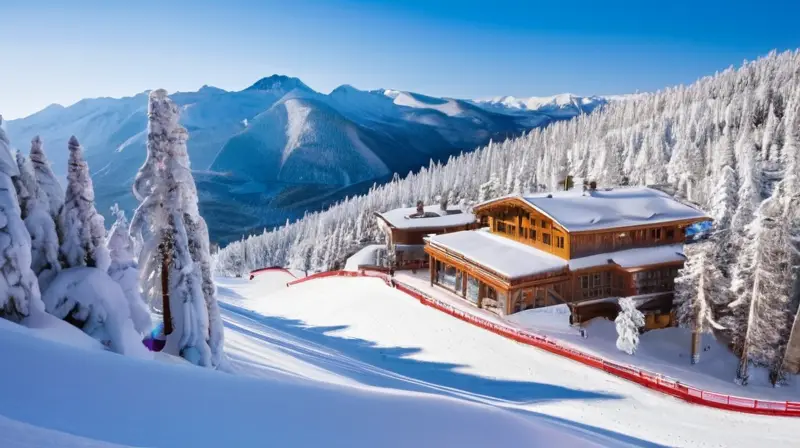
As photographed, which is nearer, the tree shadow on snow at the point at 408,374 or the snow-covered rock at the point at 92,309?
the snow-covered rock at the point at 92,309

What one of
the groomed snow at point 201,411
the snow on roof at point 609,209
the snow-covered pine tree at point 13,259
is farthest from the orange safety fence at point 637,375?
the snow-covered pine tree at point 13,259

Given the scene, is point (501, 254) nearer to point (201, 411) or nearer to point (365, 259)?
point (201, 411)

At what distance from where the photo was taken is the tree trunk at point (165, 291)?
1600cm

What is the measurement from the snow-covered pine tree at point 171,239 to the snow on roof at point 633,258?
76.8 feet

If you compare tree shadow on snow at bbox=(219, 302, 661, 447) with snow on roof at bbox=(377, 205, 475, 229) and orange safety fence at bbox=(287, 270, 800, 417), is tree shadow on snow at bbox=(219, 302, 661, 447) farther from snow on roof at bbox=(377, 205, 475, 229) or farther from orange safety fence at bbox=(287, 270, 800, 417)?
snow on roof at bbox=(377, 205, 475, 229)

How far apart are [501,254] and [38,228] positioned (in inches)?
1056

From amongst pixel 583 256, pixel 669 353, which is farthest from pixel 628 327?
pixel 583 256

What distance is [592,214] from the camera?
3319 centimetres

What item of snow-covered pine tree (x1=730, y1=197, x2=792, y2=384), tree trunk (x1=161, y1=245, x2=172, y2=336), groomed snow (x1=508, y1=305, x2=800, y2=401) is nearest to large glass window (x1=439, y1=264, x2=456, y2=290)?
groomed snow (x1=508, y1=305, x2=800, y2=401)

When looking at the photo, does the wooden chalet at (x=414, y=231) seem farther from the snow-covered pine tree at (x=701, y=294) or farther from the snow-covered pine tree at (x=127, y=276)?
the snow-covered pine tree at (x=127, y=276)

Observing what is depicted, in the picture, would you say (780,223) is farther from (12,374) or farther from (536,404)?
(12,374)

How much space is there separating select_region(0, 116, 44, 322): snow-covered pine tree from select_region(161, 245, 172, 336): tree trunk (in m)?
4.80

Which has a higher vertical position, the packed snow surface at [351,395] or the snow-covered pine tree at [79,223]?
the snow-covered pine tree at [79,223]

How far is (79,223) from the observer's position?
13.5m
